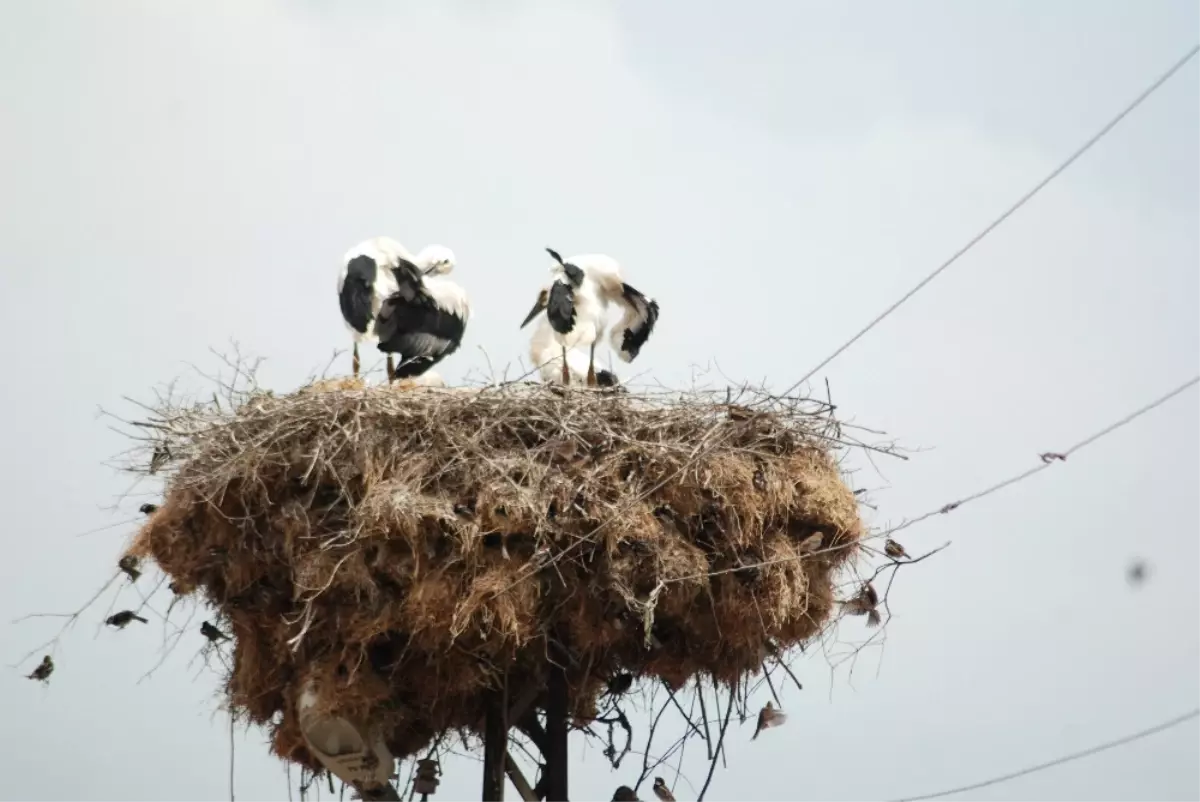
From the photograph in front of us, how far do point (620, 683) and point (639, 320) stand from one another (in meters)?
2.08

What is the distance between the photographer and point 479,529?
7.34 m

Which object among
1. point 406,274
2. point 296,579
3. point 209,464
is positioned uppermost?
point 406,274

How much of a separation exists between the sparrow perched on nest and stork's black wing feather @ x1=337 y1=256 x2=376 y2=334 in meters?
2.83

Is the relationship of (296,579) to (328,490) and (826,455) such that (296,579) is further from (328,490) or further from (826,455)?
(826,455)

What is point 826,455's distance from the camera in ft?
26.1

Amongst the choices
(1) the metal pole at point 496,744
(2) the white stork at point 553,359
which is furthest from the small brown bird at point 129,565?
(2) the white stork at point 553,359

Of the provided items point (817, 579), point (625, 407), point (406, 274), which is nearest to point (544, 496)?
point (625, 407)

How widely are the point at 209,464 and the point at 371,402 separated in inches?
25.3

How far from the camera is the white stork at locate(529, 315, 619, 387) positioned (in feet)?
31.9

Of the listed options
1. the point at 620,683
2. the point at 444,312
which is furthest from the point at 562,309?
the point at 620,683

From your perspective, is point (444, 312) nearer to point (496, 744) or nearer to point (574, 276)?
point (574, 276)

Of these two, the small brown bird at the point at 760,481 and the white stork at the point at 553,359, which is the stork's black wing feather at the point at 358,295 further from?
the small brown bird at the point at 760,481

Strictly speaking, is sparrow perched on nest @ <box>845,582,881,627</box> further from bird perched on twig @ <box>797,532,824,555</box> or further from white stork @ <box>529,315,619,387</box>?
white stork @ <box>529,315,619,387</box>

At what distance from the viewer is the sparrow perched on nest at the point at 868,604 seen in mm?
7977
